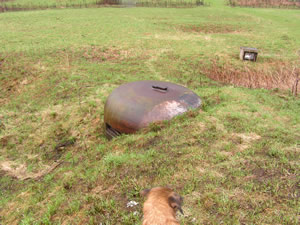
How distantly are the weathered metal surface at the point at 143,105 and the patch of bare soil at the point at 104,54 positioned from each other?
5860mm

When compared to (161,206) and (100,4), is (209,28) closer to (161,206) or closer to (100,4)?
(161,206)

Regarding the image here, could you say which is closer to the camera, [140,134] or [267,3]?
[140,134]

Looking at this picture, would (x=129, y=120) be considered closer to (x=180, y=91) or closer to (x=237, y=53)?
(x=180, y=91)

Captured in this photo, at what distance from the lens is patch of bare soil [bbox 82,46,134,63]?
10797mm

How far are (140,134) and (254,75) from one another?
6.65 metres

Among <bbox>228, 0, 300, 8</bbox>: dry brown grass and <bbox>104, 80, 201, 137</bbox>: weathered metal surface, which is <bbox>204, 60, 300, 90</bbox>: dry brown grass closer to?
<bbox>104, 80, 201, 137</bbox>: weathered metal surface

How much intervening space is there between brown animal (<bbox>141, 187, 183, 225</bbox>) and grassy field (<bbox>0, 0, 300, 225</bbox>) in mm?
171

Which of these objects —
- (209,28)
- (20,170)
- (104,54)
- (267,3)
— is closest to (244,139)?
(20,170)

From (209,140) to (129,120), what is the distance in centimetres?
166

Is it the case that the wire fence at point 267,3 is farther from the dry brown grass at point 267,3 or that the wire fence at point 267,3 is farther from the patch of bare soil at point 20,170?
the patch of bare soil at point 20,170

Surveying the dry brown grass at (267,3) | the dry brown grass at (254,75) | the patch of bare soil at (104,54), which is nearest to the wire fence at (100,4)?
the dry brown grass at (267,3)

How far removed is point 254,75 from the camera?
9.21 metres

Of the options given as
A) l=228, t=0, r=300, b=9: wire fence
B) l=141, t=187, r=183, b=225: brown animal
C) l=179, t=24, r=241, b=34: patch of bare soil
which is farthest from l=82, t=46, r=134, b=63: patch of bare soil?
l=228, t=0, r=300, b=9: wire fence

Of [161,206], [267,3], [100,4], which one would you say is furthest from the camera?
[100,4]
